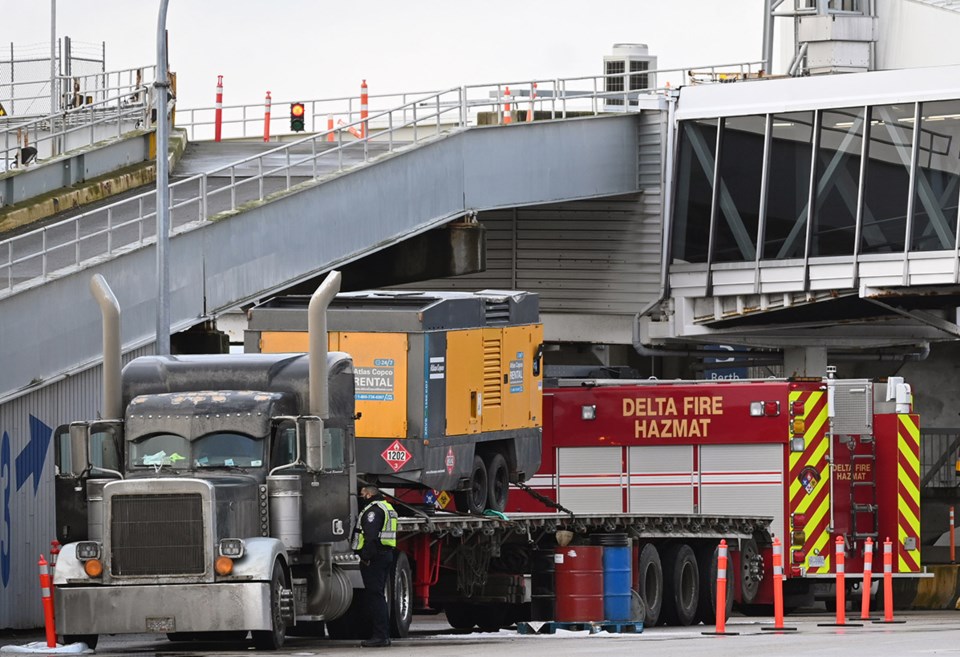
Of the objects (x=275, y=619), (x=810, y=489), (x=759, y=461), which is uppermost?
(x=759, y=461)

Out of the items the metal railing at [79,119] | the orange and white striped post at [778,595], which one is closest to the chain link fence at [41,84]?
the metal railing at [79,119]

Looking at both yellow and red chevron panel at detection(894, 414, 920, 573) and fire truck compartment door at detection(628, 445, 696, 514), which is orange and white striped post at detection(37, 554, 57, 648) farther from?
yellow and red chevron panel at detection(894, 414, 920, 573)

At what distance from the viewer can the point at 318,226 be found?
32844 millimetres

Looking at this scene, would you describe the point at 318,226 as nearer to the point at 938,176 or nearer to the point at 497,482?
the point at 497,482

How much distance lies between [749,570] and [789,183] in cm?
1494

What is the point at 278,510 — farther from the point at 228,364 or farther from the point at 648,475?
the point at 648,475

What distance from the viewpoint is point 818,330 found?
1773 inches

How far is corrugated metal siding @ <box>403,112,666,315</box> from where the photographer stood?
42094mm

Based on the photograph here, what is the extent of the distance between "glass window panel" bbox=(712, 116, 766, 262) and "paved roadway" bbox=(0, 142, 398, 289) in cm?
693

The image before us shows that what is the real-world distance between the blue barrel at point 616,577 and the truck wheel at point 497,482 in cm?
149

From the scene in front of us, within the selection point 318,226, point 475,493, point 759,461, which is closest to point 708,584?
point 759,461

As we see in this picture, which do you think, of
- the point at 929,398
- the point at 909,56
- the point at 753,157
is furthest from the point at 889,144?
the point at 929,398

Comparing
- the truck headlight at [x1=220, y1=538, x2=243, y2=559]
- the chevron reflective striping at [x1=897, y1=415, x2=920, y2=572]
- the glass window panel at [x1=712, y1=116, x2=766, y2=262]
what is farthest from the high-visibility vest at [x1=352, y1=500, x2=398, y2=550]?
the glass window panel at [x1=712, y1=116, x2=766, y2=262]

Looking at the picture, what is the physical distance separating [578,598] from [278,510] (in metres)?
5.56
